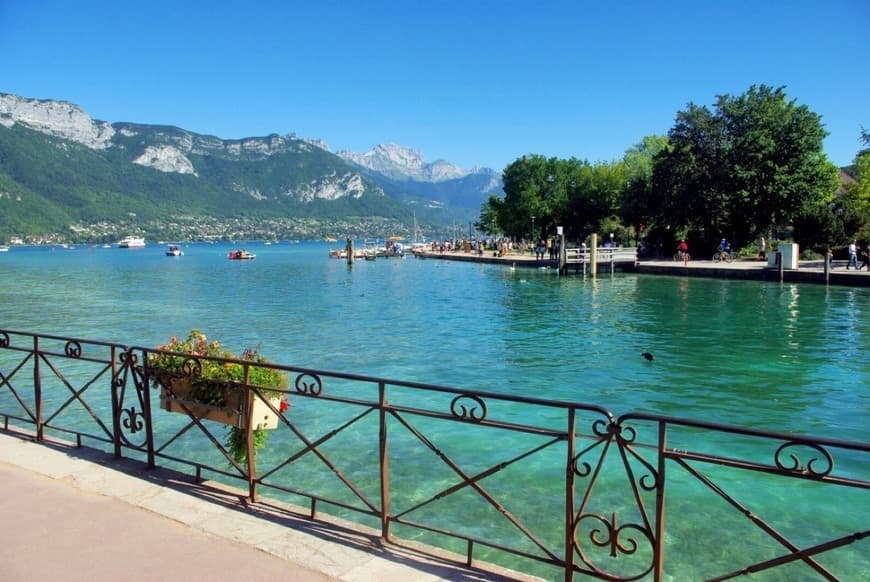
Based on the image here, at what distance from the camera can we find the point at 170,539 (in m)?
4.31

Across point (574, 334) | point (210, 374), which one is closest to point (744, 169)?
point (574, 334)

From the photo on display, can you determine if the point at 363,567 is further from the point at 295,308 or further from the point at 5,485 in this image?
the point at 295,308

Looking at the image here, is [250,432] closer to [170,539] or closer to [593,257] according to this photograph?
[170,539]

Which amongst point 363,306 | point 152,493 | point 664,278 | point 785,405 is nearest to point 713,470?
point 785,405

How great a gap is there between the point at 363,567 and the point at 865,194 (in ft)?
170

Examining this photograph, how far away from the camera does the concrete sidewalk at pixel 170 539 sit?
12.8 ft

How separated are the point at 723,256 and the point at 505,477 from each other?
151ft

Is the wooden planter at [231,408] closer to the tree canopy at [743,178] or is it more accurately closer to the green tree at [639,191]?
the tree canopy at [743,178]

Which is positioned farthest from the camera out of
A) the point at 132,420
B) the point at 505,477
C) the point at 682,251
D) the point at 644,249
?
the point at 644,249

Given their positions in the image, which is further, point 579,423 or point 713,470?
point 579,423

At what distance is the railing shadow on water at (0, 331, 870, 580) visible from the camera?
4484mm

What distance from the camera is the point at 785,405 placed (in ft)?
42.1

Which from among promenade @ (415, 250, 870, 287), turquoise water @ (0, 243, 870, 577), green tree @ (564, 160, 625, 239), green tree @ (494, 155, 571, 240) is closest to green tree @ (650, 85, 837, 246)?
promenade @ (415, 250, 870, 287)

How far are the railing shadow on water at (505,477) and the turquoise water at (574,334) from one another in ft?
3.48
